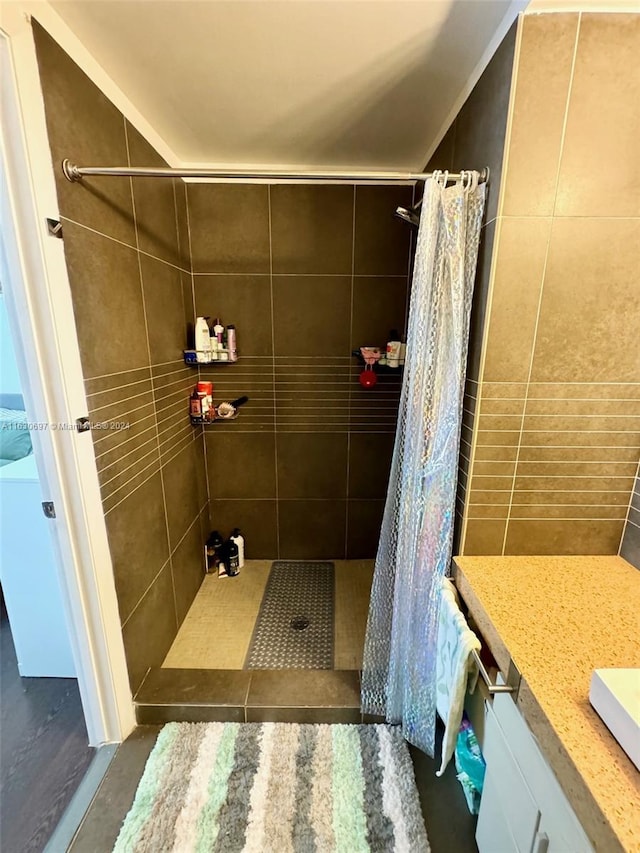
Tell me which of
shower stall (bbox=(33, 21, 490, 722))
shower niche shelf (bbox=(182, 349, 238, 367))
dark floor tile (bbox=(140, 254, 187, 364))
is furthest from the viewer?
shower niche shelf (bbox=(182, 349, 238, 367))

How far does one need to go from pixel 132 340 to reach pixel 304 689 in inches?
61.7

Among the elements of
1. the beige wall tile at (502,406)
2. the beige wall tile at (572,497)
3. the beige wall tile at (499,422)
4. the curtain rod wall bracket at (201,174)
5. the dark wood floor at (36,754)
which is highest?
the curtain rod wall bracket at (201,174)

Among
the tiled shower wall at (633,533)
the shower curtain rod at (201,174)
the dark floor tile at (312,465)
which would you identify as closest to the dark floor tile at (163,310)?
the shower curtain rod at (201,174)

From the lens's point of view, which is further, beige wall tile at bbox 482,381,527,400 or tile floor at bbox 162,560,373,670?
tile floor at bbox 162,560,373,670

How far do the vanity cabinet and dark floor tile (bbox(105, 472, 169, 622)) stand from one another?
4.15 feet

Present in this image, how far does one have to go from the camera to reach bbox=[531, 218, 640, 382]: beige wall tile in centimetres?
106

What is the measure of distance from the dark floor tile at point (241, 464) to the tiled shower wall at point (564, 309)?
1.39 meters

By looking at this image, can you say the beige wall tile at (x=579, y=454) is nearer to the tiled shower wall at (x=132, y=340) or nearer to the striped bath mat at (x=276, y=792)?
the striped bath mat at (x=276, y=792)

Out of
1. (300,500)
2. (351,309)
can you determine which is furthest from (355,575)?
(351,309)

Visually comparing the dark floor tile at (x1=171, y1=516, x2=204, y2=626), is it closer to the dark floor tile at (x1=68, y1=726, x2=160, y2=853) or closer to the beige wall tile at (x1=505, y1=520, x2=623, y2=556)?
the dark floor tile at (x1=68, y1=726, x2=160, y2=853)

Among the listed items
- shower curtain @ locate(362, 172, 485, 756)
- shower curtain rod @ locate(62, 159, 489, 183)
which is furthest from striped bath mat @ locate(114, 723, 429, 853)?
shower curtain rod @ locate(62, 159, 489, 183)

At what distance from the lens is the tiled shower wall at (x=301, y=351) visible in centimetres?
207

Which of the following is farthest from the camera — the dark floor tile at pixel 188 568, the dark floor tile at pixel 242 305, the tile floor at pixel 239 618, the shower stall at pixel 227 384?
the dark floor tile at pixel 242 305

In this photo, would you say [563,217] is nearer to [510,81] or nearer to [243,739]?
[510,81]
